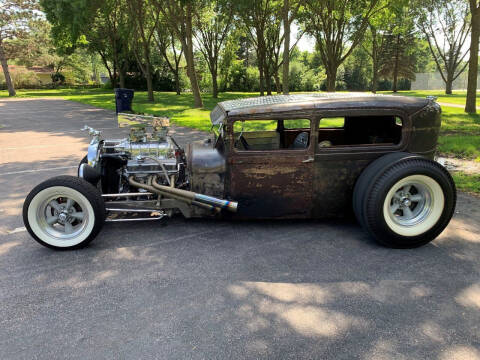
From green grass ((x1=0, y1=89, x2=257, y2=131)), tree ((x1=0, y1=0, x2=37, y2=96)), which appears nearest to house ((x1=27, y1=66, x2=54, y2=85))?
tree ((x1=0, y1=0, x2=37, y2=96))

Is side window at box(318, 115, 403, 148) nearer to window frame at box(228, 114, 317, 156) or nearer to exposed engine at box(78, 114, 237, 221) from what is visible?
window frame at box(228, 114, 317, 156)

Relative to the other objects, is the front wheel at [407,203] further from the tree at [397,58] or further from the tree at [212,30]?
the tree at [397,58]

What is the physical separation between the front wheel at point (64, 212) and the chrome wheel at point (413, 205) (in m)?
3.16

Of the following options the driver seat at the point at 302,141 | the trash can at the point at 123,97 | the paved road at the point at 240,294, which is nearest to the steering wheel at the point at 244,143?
the driver seat at the point at 302,141

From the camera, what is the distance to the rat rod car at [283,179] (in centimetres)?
380

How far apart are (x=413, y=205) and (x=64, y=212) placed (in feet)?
13.0

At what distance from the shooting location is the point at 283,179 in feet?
13.5

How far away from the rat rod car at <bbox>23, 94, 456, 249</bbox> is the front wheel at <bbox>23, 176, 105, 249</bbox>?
1 centimetres

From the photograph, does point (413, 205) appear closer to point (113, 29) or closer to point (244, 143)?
point (244, 143)

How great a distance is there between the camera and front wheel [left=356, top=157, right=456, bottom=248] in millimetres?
3734

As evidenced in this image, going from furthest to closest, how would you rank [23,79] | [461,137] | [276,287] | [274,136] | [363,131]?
[23,79]
[461,137]
[274,136]
[363,131]
[276,287]

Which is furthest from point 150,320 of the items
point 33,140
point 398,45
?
point 398,45

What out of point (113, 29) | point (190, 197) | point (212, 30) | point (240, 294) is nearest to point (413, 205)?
point (240, 294)

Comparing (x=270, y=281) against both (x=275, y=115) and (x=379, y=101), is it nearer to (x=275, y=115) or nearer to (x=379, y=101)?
(x=275, y=115)
